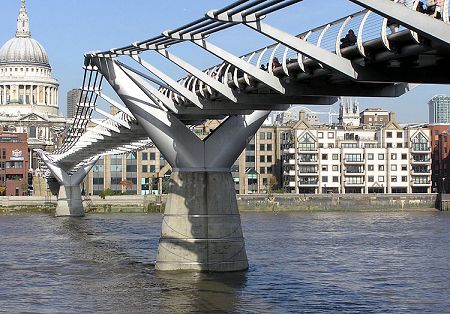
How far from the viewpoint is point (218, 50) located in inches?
1139

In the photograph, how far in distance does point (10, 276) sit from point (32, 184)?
127304 millimetres

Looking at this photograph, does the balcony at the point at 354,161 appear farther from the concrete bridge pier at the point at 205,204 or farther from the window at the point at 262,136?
the concrete bridge pier at the point at 205,204

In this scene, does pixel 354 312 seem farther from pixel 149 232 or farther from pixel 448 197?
pixel 448 197

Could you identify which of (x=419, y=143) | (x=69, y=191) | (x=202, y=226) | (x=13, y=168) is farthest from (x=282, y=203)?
(x=202, y=226)

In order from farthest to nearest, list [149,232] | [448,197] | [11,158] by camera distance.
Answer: [11,158] → [448,197] → [149,232]

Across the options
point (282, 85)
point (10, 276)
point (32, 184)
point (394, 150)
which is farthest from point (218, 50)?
point (32, 184)

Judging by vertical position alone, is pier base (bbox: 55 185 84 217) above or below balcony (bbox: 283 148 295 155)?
below

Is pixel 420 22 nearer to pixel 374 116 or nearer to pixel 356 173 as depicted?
pixel 356 173

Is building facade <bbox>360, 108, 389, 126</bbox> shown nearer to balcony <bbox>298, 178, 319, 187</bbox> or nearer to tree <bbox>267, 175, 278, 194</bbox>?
tree <bbox>267, 175, 278, 194</bbox>

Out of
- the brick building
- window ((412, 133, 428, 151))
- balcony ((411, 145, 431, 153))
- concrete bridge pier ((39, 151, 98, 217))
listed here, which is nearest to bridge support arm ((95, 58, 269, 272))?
concrete bridge pier ((39, 151, 98, 217))

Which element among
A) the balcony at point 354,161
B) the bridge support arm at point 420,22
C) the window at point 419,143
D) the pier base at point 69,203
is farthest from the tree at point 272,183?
the bridge support arm at point 420,22

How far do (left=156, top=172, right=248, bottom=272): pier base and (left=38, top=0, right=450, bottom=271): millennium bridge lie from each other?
4cm

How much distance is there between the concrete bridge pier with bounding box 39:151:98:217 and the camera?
4321 inches

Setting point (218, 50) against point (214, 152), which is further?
point (214, 152)
